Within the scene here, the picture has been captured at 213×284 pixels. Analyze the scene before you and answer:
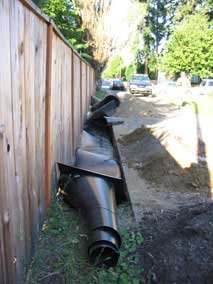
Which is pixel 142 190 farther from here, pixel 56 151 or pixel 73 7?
pixel 73 7

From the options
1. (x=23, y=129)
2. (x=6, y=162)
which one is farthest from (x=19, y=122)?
(x=6, y=162)

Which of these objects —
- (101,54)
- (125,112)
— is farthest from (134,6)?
(125,112)

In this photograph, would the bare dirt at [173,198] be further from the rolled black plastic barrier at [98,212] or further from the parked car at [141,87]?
the parked car at [141,87]

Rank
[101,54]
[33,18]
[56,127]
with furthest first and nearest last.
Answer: [101,54]
[56,127]
[33,18]

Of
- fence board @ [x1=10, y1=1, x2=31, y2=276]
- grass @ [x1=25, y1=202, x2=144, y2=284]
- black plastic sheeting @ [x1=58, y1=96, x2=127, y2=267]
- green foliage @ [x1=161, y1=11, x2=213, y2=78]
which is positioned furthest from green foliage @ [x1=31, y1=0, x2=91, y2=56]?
green foliage @ [x1=161, y1=11, x2=213, y2=78]

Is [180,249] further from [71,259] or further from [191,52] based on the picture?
[191,52]

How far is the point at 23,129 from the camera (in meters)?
2.12

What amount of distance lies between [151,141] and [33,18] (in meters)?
5.14

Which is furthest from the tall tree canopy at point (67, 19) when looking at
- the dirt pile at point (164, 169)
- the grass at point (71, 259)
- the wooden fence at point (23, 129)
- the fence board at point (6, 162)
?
the fence board at point (6, 162)

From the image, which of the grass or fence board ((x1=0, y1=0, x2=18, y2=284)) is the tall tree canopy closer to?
the grass

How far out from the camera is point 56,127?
11.8 feet

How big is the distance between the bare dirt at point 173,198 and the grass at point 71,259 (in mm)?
133

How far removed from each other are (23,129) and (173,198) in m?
3.01

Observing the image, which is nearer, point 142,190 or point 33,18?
point 33,18
